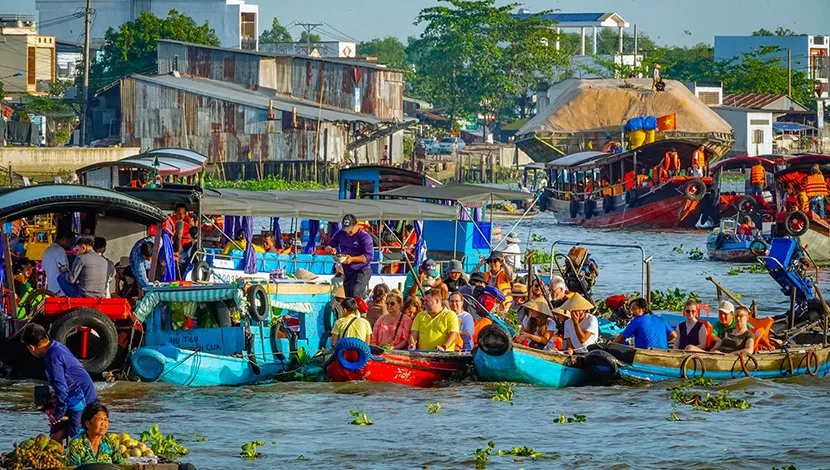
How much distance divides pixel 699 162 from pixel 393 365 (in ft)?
100

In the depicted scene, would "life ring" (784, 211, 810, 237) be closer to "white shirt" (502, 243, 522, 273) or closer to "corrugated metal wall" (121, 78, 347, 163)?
"white shirt" (502, 243, 522, 273)

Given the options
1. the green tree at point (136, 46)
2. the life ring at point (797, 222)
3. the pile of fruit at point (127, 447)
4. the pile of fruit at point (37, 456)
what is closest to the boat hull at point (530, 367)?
the pile of fruit at point (127, 447)

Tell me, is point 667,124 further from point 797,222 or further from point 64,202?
point 64,202

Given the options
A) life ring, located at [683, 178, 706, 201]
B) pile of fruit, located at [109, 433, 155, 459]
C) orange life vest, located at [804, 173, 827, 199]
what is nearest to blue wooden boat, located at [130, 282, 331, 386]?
pile of fruit, located at [109, 433, 155, 459]

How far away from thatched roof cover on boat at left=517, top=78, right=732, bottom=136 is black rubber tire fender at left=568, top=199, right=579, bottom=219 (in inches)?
718

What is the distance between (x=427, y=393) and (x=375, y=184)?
1137 cm

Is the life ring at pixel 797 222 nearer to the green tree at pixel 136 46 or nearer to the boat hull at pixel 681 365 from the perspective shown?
the boat hull at pixel 681 365

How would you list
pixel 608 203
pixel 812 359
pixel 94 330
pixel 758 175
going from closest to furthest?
pixel 94 330
pixel 812 359
pixel 758 175
pixel 608 203

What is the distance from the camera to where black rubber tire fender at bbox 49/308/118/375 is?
15211 mm

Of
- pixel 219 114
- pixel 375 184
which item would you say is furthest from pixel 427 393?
pixel 219 114

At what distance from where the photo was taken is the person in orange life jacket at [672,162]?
44.3 metres

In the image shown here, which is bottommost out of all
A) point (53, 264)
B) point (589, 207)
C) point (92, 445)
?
point (92, 445)

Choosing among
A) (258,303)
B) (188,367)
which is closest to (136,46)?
(188,367)

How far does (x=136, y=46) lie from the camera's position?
68000 millimetres
